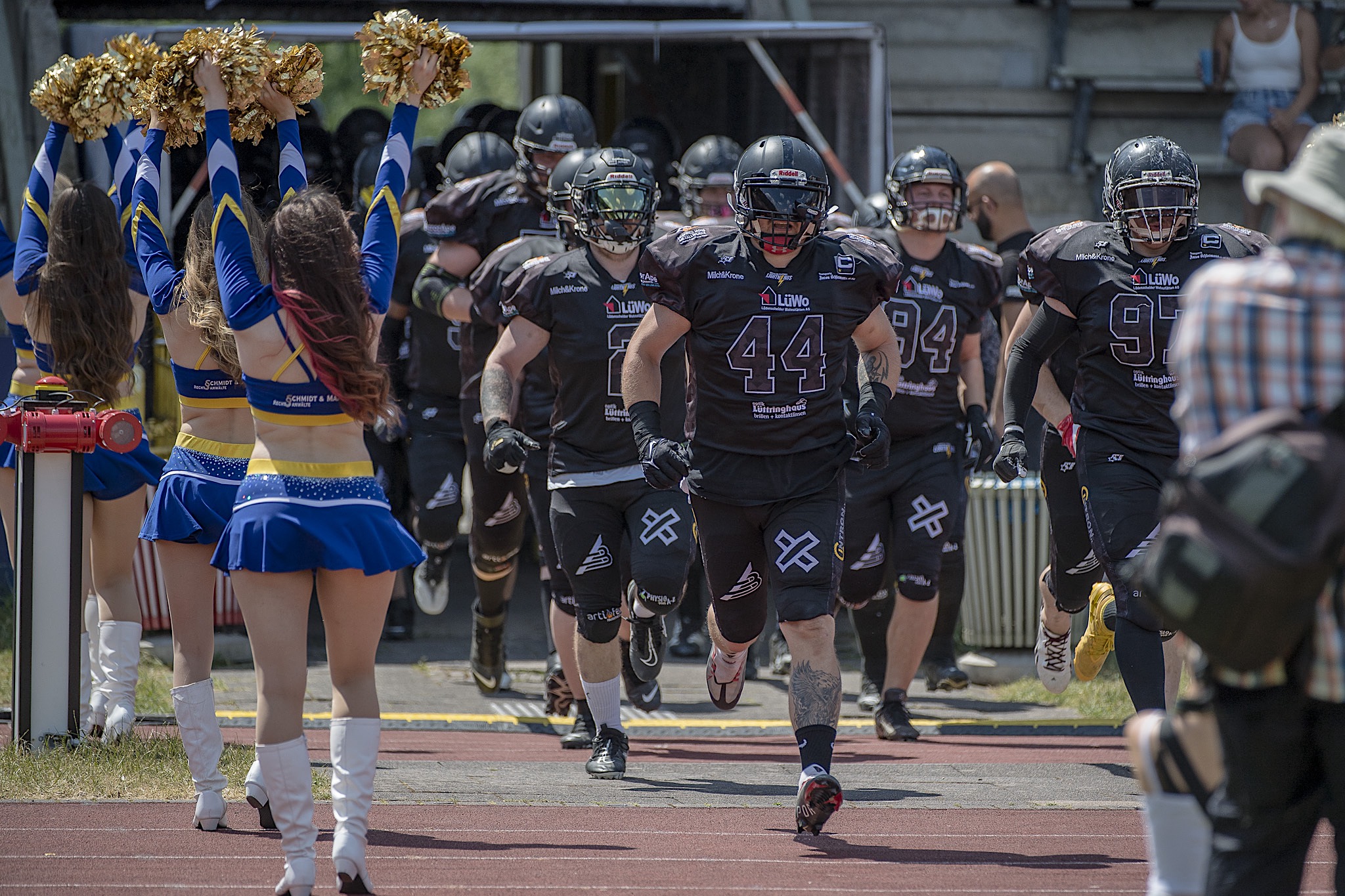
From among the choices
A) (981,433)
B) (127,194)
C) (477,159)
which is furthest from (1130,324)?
(477,159)

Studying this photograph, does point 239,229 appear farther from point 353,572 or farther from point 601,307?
point 601,307

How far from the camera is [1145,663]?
570 cm

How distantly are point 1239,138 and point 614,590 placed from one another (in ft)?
22.7

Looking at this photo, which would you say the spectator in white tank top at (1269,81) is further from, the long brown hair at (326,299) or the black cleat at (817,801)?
the long brown hair at (326,299)

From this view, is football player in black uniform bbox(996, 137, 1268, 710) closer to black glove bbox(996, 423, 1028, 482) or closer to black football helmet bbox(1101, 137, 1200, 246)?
black football helmet bbox(1101, 137, 1200, 246)

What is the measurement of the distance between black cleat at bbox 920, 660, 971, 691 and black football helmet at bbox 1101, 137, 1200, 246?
10.6 ft

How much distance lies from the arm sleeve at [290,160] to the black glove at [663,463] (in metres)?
1.41

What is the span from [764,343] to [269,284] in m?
1.79

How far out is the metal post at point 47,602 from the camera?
239 inches

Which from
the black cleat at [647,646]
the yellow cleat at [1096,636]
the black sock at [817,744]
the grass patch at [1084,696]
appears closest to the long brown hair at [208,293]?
the black sock at [817,744]

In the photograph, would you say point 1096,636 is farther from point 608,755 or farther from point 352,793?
point 352,793

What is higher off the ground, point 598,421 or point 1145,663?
point 598,421

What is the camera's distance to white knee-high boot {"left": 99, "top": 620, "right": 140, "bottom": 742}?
20.2 ft

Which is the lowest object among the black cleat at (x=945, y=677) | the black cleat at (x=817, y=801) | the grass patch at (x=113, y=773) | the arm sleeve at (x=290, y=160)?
the black cleat at (x=945, y=677)
